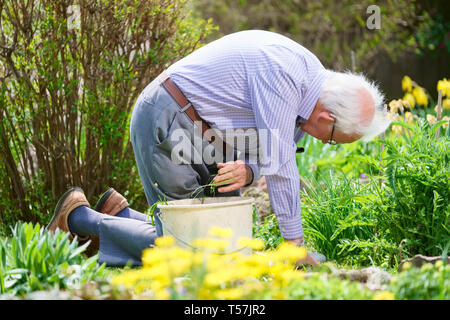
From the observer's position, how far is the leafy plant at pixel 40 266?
208 cm

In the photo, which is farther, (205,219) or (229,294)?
(205,219)

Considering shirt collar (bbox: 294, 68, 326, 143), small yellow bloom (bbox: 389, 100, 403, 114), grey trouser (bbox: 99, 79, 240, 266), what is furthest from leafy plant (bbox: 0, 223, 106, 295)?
small yellow bloom (bbox: 389, 100, 403, 114)

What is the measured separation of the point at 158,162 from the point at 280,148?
0.66 m

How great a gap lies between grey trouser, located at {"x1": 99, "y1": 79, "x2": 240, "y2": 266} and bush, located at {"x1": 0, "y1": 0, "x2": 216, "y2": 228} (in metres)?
0.82

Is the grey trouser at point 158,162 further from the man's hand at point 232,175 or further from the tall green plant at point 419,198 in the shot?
the tall green plant at point 419,198

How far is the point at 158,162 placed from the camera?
2922 mm

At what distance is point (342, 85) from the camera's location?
276cm

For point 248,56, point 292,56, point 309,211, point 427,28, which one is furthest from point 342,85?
point 427,28

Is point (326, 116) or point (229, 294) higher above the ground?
point (326, 116)

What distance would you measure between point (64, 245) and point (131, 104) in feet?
6.12

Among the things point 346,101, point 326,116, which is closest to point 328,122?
point 326,116
